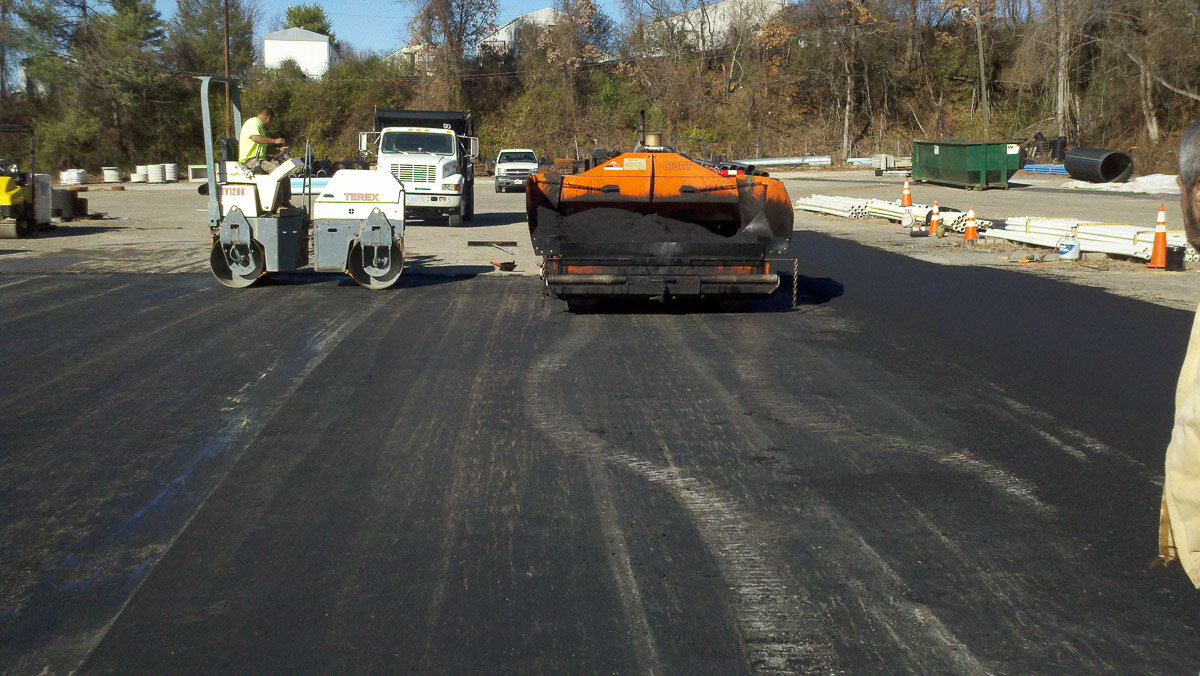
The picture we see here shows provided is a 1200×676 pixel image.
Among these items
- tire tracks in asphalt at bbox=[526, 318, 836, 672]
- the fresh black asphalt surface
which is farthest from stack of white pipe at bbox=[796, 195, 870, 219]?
tire tracks in asphalt at bbox=[526, 318, 836, 672]

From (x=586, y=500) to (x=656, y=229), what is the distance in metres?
5.94

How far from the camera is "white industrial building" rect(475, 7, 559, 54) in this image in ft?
222

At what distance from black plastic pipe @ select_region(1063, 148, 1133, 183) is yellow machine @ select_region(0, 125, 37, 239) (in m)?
30.1

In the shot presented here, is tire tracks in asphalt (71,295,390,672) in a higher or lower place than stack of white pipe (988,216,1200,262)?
lower

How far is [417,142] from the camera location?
22969mm

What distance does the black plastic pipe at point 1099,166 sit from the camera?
3300 cm

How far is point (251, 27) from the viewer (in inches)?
2768

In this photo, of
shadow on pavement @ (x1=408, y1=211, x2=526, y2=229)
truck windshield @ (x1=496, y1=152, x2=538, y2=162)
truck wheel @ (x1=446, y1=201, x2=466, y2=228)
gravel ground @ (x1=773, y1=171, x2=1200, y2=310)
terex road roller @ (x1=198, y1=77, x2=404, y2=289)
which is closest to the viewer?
terex road roller @ (x1=198, y1=77, x2=404, y2=289)

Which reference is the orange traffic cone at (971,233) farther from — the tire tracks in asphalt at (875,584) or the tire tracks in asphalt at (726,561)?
the tire tracks in asphalt at (726,561)

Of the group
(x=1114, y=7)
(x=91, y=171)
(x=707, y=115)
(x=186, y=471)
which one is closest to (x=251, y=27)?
(x=91, y=171)

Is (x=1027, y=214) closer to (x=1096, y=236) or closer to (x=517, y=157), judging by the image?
(x=1096, y=236)

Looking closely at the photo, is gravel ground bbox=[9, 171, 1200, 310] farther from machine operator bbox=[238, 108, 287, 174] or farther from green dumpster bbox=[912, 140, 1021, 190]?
machine operator bbox=[238, 108, 287, 174]

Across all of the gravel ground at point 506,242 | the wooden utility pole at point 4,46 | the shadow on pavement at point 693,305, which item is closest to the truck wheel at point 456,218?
the gravel ground at point 506,242

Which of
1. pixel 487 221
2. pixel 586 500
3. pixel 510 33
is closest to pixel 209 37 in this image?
pixel 510 33
